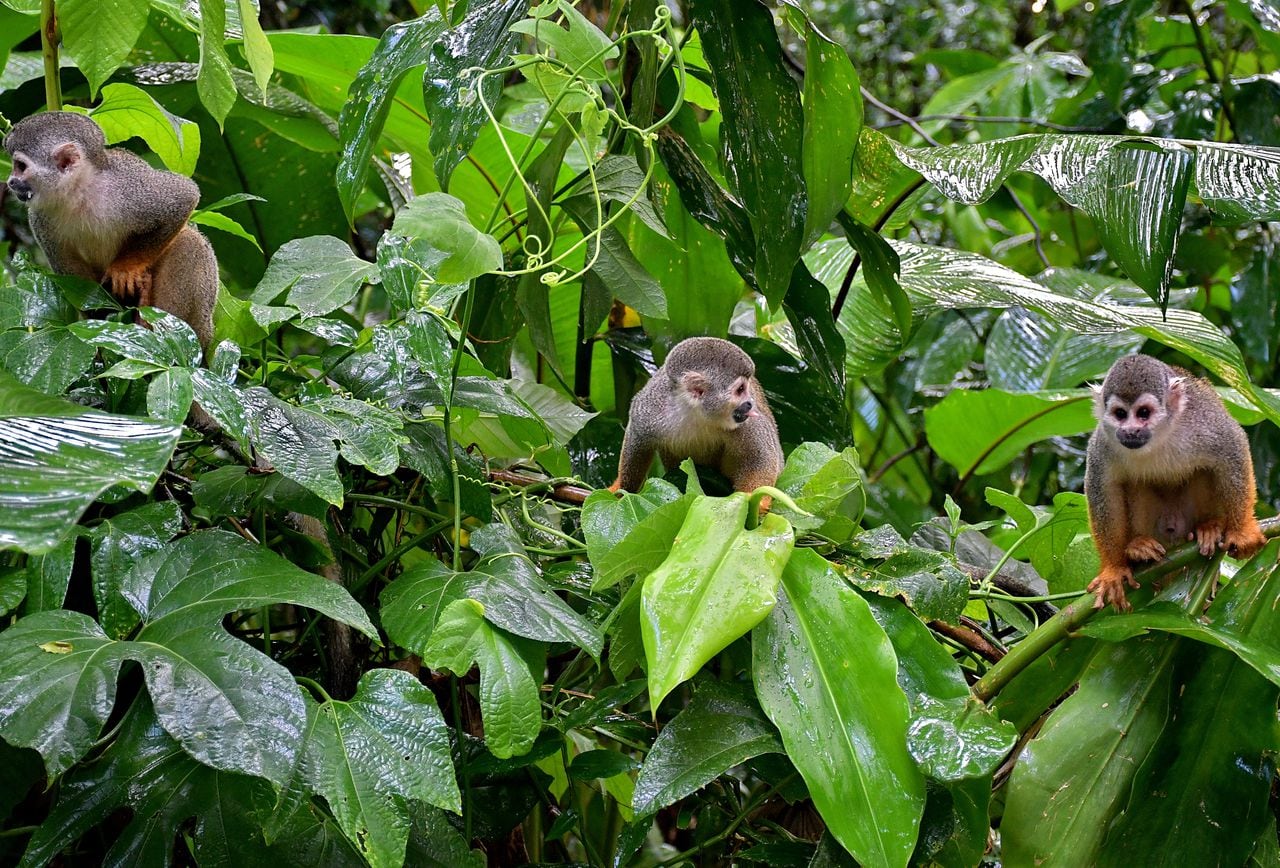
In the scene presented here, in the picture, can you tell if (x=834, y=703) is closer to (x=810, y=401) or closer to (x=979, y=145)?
(x=979, y=145)

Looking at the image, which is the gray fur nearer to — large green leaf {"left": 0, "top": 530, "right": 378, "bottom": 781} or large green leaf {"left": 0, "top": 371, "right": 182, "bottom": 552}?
large green leaf {"left": 0, "top": 530, "right": 378, "bottom": 781}

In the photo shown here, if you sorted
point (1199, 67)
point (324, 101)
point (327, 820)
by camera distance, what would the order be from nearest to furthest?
point (327, 820) → point (324, 101) → point (1199, 67)

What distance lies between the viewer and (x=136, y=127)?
2.67 meters

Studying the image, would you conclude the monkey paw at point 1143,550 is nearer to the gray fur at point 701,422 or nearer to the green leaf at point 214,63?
the gray fur at point 701,422

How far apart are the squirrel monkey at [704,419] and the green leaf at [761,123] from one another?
70 centimetres

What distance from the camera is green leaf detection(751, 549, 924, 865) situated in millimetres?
1461

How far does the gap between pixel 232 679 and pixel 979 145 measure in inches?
72.3

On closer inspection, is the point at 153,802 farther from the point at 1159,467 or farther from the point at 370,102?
the point at 1159,467

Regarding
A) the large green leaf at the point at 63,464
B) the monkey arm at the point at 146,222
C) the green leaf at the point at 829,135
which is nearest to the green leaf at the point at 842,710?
the green leaf at the point at 829,135

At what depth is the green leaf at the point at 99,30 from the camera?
201cm

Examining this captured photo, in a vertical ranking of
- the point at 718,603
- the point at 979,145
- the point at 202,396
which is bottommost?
the point at 718,603

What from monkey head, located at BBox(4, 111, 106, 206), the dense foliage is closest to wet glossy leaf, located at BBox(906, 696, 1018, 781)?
the dense foliage

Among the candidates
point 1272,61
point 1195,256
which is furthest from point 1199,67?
point 1195,256

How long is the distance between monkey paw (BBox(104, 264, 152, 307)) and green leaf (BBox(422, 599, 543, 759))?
1472 millimetres
